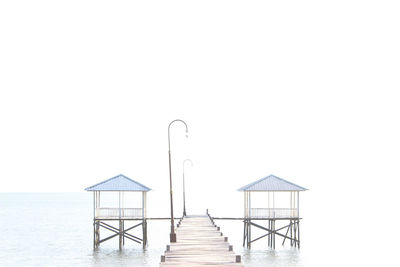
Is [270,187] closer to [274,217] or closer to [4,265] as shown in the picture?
[274,217]

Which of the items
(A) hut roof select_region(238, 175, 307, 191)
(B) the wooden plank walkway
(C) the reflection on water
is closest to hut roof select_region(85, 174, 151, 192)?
(A) hut roof select_region(238, 175, 307, 191)

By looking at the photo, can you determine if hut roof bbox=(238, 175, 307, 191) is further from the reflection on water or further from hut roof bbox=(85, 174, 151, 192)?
hut roof bbox=(85, 174, 151, 192)

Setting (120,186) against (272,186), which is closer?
(272,186)

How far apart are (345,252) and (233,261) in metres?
31.5

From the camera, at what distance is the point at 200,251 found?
83.6ft

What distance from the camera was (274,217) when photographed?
44531 millimetres

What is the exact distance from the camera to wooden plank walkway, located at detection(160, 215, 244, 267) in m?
22.2

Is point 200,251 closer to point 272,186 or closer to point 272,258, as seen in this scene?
point 272,258

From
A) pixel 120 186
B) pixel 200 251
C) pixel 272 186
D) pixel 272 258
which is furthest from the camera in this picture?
pixel 120 186

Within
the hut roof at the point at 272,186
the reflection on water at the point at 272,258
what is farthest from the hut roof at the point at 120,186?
the reflection on water at the point at 272,258

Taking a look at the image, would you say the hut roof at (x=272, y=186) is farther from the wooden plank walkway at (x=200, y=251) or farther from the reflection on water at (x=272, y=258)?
the wooden plank walkway at (x=200, y=251)

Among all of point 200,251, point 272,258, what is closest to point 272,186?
point 272,258

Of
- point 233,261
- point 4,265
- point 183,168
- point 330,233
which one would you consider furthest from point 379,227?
point 233,261

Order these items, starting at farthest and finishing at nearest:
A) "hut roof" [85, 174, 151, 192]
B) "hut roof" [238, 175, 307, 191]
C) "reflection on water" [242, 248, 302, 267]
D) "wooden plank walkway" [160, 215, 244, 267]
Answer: "hut roof" [85, 174, 151, 192], "hut roof" [238, 175, 307, 191], "reflection on water" [242, 248, 302, 267], "wooden plank walkway" [160, 215, 244, 267]
